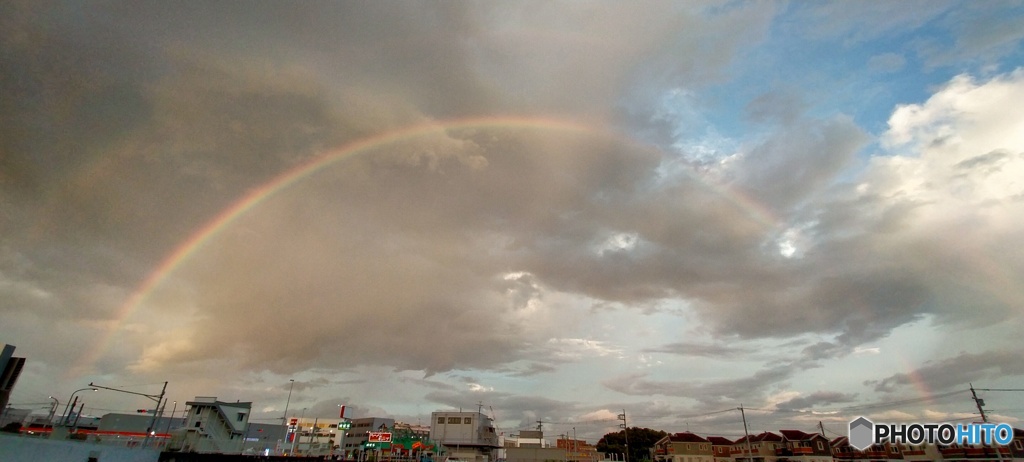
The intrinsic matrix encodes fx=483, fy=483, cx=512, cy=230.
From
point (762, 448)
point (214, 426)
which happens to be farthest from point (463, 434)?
point (762, 448)

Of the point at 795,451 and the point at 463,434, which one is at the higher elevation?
the point at 463,434

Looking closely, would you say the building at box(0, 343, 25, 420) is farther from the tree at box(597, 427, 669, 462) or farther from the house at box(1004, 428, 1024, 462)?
the tree at box(597, 427, 669, 462)

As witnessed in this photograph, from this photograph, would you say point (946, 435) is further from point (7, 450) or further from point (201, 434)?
point (201, 434)

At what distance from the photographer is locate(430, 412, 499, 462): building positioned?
143 m

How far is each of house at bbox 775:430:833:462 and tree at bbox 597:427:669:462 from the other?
60.2m

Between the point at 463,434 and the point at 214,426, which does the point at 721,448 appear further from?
the point at 214,426

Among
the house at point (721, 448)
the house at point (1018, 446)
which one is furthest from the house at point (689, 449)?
the house at point (1018, 446)

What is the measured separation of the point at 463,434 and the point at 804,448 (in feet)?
292

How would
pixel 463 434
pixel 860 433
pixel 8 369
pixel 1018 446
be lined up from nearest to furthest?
pixel 8 369 → pixel 860 433 → pixel 1018 446 → pixel 463 434

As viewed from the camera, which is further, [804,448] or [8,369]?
[804,448]

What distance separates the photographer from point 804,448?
108062mm

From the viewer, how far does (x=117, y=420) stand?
123188 millimetres

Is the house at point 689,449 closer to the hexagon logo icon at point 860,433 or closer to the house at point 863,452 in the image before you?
the house at point 863,452

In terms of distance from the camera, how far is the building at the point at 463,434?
143 meters
